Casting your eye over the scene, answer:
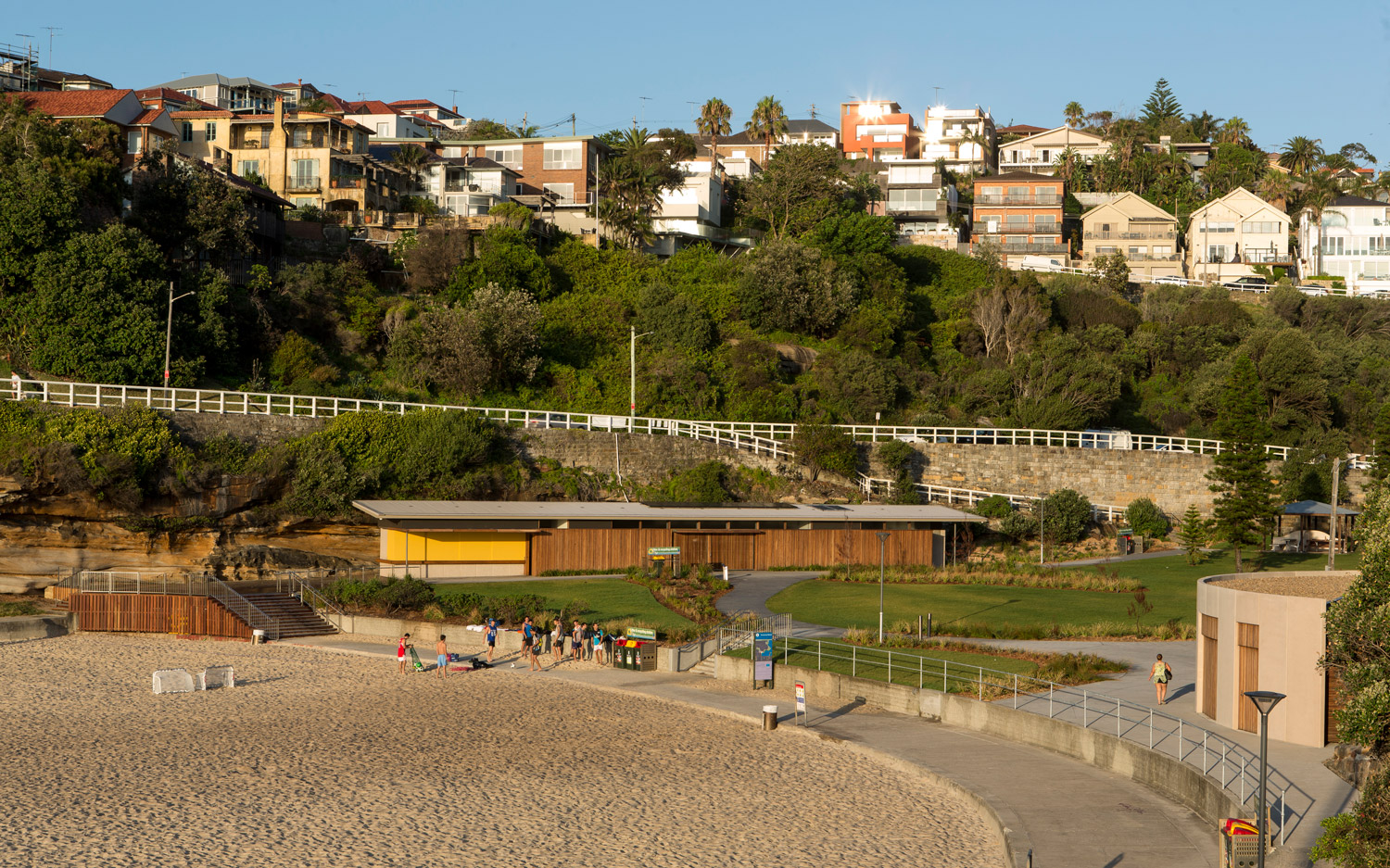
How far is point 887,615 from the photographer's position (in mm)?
36562

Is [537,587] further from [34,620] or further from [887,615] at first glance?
[34,620]

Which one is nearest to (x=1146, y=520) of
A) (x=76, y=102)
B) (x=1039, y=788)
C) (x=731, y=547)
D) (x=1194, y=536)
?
(x=1194, y=536)

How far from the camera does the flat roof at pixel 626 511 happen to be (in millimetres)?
43906

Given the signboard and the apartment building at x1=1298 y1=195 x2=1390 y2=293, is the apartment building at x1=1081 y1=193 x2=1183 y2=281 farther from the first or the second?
the signboard

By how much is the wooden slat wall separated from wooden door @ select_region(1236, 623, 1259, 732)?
29.0m

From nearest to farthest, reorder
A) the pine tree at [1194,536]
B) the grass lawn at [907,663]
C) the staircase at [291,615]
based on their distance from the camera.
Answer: the grass lawn at [907,663] → the staircase at [291,615] → the pine tree at [1194,536]

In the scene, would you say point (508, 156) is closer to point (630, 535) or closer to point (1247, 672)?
point (630, 535)

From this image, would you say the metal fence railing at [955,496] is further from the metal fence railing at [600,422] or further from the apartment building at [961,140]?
the apartment building at [961,140]

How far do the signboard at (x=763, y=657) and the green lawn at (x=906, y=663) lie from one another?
1.15 meters

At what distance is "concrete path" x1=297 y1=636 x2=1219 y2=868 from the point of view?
16.5m

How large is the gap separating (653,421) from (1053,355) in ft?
88.5

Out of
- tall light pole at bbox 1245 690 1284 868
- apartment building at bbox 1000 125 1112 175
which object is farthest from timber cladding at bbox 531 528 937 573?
apartment building at bbox 1000 125 1112 175

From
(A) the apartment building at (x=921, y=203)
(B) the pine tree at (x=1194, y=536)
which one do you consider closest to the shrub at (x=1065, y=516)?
(B) the pine tree at (x=1194, y=536)

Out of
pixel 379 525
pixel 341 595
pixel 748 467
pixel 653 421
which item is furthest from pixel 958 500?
pixel 341 595
